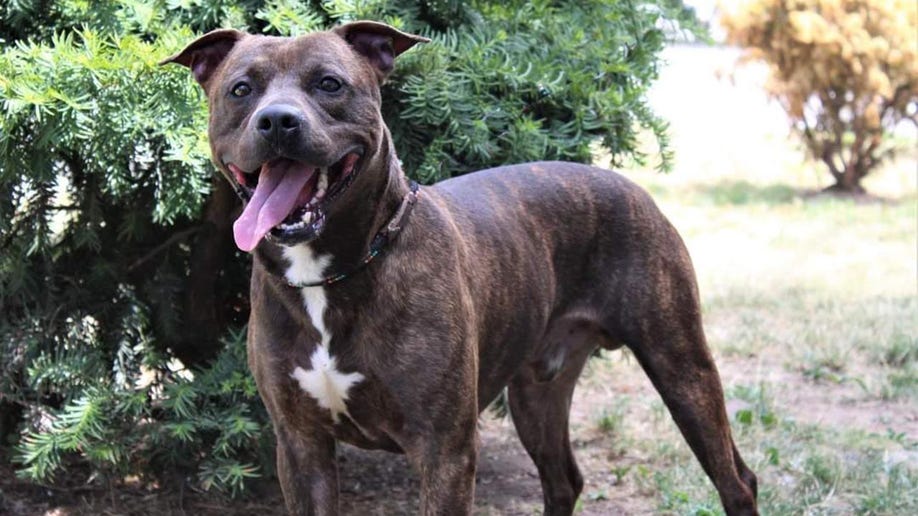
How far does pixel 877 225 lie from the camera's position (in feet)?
38.1

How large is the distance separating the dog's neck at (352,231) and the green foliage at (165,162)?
71cm

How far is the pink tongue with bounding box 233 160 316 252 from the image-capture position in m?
3.28

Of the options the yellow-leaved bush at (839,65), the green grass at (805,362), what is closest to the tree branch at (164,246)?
the green grass at (805,362)

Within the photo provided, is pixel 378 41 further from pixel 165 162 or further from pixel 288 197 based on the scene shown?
pixel 165 162

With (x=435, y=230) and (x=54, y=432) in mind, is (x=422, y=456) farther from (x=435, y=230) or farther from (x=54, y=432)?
(x=54, y=432)

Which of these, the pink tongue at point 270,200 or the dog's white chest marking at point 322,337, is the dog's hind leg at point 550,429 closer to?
the dog's white chest marking at point 322,337

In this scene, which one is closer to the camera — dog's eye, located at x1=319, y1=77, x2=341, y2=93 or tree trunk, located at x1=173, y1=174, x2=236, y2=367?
dog's eye, located at x1=319, y1=77, x2=341, y2=93

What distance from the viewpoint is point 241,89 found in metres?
3.51

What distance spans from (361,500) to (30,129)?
2.07 meters

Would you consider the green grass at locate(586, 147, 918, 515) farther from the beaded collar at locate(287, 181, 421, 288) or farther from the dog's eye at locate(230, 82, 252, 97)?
the dog's eye at locate(230, 82, 252, 97)

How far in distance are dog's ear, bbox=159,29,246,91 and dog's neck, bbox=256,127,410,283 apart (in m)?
0.57

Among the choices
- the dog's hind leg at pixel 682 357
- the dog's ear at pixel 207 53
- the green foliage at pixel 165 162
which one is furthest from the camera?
the dog's hind leg at pixel 682 357

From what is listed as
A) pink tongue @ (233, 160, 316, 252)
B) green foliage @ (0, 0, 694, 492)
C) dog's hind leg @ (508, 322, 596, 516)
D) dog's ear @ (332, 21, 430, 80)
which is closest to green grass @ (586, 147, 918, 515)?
dog's hind leg @ (508, 322, 596, 516)

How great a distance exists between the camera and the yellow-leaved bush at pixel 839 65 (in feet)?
40.3
